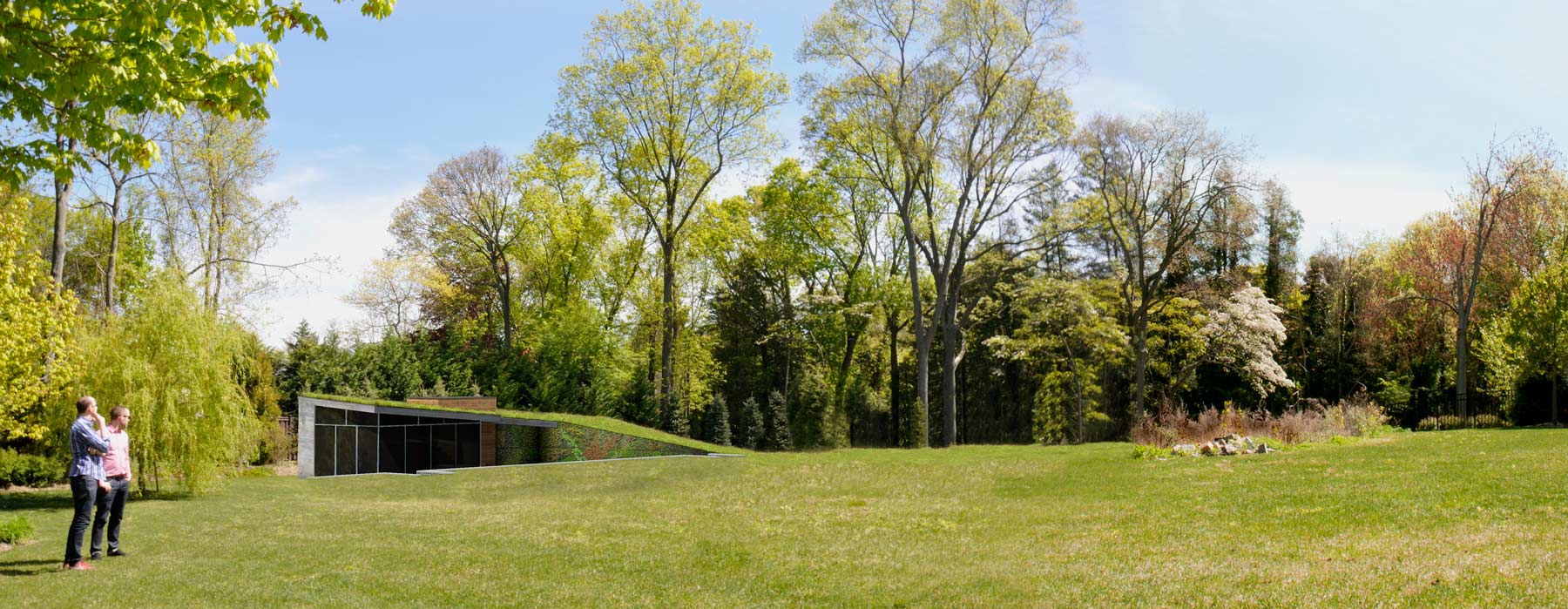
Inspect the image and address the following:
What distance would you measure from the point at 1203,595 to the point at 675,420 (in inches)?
1270

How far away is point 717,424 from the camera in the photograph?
39719 millimetres

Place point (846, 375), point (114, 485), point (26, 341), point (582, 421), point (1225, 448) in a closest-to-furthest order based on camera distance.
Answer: point (114, 485) < point (26, 341) < point (1225, 448) < point (582, 421) < point (846, 375)

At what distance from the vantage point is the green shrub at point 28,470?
21.9m

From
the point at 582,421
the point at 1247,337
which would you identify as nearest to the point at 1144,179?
the point at 1247,337

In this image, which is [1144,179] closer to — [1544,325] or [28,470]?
[1544,325]

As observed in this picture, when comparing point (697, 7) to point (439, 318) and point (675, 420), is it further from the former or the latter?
point (439, 318)

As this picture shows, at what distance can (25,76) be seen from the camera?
7.56m

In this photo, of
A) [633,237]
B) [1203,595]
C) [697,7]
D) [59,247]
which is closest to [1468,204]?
[697,7]

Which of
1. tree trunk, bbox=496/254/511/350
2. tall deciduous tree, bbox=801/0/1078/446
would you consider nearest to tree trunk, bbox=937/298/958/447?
tall deciduous tree, bbox=801/0/1078/446

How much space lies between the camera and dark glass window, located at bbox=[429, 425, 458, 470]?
104 ft

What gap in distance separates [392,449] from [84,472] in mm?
20237

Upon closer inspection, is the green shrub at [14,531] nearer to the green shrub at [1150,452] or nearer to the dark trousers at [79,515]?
the dark trousers at [79,515]

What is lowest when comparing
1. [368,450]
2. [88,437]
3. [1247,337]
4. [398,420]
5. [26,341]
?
[368,450]

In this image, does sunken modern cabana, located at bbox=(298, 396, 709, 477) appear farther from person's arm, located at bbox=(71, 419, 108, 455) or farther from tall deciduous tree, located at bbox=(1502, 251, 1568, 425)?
tall deciduous tree, located at bbox=(1502, 251, 1568, 425)
